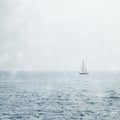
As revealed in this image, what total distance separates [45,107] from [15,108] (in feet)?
23.8

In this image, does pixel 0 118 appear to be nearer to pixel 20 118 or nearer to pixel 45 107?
pixel 20 118

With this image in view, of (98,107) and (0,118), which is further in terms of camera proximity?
(98,107)

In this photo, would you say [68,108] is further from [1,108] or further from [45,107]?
[1,108]

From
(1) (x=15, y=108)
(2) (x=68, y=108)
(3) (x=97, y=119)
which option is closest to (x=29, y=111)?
(1) (x=15, y=108)

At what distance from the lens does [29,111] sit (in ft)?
203

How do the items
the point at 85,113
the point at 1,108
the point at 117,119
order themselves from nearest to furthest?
1. the point at 117,119
2. the point at 85,113
3. the point at 1,108

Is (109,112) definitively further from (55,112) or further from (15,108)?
(15,108)

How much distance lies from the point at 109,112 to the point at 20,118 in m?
19.8

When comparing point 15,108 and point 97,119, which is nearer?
point 97,119

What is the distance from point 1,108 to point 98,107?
23.5 metres

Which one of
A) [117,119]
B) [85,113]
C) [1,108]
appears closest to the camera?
[117,119]

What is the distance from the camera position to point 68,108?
66375mm

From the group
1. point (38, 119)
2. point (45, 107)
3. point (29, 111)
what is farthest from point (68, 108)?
point (38, 119)

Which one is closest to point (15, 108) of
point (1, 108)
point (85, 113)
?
point (1, 108)
